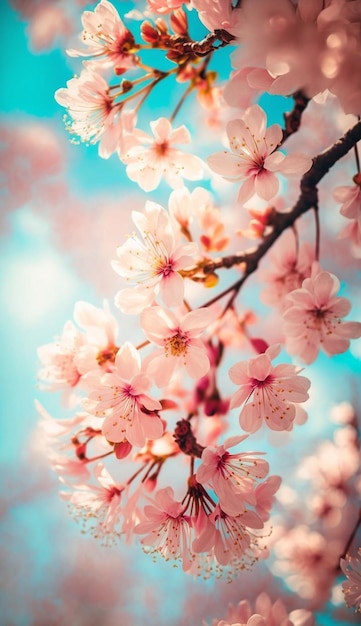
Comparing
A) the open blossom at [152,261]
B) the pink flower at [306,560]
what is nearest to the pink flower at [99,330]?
the open blossom at [152,261]

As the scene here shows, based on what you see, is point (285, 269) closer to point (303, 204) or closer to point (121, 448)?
point (303, 204)

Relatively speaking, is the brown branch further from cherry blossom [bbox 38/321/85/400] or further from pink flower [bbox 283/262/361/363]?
cherry blossom [bbox 38/321/85/400]

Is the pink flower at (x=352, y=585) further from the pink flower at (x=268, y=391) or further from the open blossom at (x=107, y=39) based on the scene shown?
the open blossom at (x=107, y=39)

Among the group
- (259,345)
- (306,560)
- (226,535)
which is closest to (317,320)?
(259,345)

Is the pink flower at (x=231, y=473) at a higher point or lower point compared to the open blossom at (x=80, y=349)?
lower

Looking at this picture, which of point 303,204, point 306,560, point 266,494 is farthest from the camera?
point 306,560

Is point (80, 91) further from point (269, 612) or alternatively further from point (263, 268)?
point (269, 612)

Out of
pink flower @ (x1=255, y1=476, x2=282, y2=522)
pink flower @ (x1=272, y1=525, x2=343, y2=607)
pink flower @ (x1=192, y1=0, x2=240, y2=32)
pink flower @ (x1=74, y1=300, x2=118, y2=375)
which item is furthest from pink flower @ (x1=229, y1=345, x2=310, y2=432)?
pink flower @ (x1=272, y1=525, x2=343, y2=607)
